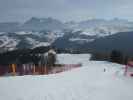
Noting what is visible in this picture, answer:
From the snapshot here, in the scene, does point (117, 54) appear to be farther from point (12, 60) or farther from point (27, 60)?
point (12, 60)

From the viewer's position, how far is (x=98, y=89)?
1216 centimetres

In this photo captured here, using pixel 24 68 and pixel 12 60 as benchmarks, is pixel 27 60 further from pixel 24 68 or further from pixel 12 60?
pixel 24 68

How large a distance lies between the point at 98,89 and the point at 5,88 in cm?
482

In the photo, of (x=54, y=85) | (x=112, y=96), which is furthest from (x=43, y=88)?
(x=112, y=96)

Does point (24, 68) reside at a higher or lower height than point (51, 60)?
higher

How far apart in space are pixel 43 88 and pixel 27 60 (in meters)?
77.7

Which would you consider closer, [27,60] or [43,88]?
[43,88]

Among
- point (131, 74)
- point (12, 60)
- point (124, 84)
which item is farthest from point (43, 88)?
point (12, 60)

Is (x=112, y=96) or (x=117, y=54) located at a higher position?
(x=112, y=96)

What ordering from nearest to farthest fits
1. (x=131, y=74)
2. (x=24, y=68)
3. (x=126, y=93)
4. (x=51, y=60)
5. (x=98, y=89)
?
(x=126, y=93), (x=98, y=89), (x=131, y=74), (x=24, y=68), (x=51, y=60)

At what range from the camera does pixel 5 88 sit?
492 inches

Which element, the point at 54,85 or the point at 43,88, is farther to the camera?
the point at 54,85

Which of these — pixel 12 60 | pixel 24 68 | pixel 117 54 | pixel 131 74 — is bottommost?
pixel 12 60

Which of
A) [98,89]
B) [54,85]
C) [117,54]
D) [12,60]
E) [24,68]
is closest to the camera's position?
[98,89]
